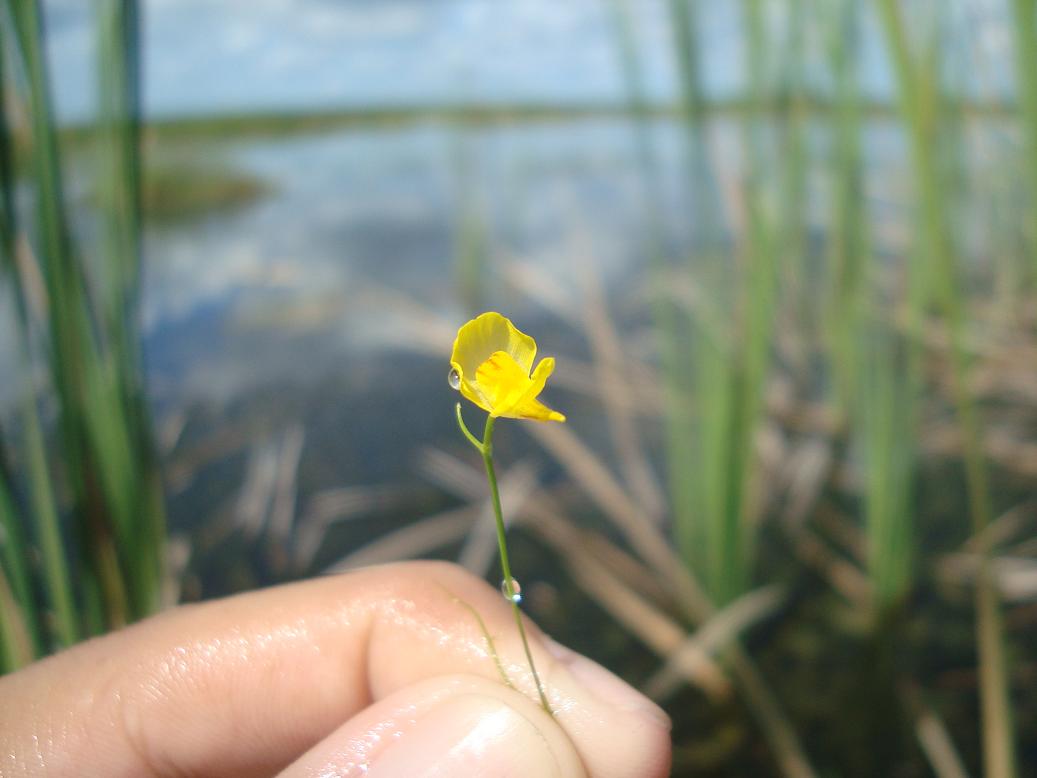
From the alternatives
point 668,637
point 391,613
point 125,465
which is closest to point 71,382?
point 125,465

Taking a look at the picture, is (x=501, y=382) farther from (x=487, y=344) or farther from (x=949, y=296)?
(x=949, y=296)

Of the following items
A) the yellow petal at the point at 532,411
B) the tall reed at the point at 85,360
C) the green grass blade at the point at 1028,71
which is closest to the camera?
the yellow petal at the point at 532,411

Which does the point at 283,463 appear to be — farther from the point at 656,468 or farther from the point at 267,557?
the point at 656,468

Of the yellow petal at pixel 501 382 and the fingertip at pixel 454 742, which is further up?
the yellow petal at pixel 501 382

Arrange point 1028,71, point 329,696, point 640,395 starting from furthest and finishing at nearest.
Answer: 1. point 640,395
2. point 1028,71
3. point 329,696

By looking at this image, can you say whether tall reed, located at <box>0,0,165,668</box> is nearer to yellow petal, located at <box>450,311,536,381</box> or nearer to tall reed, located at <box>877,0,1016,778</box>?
yellow petal, located at <box>450,311,536,381</box>

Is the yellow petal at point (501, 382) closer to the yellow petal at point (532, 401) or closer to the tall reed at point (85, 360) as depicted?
the yellow petal at point (532, 401)

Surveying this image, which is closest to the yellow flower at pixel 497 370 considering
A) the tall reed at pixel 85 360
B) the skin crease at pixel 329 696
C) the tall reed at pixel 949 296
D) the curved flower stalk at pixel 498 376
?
the curved flower stalk at pixel 498 376

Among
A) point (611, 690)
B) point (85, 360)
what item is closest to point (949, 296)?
point (611, 690)

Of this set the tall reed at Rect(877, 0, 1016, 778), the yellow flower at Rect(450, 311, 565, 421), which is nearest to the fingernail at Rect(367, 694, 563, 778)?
the yellow flower at Rect(450, 311, 565, 421)
